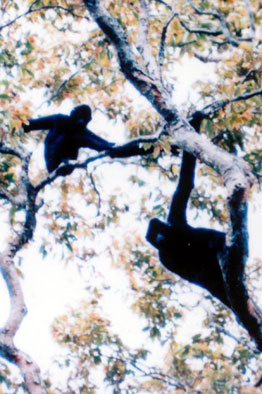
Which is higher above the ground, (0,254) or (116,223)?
(116,223)

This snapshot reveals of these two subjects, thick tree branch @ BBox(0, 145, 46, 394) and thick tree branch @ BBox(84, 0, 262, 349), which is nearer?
thick tree branch @ BBox(84, 0, 262, 349)

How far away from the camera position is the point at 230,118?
4.65 meters

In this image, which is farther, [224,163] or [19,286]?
[19,286]

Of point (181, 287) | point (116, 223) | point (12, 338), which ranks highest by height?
point (116, 223)

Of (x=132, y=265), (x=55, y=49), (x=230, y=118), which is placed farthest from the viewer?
(x=132, y=265)

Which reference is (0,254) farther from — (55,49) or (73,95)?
(55,49)

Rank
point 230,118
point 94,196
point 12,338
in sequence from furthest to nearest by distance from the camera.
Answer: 1. point 94,196
2. point 230,118
3. point 12,338

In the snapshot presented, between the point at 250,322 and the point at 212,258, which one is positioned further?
the point at 212,258

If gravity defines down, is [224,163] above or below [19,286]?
above

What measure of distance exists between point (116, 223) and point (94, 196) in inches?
24.8

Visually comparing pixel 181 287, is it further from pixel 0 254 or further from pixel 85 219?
pixel 0 254

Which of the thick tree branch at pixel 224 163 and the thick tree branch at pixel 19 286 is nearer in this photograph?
the thick tree branch at pixel 224 163

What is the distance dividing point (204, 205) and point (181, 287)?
150 cm

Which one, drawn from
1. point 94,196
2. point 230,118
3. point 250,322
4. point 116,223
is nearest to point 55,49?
point 94,196
